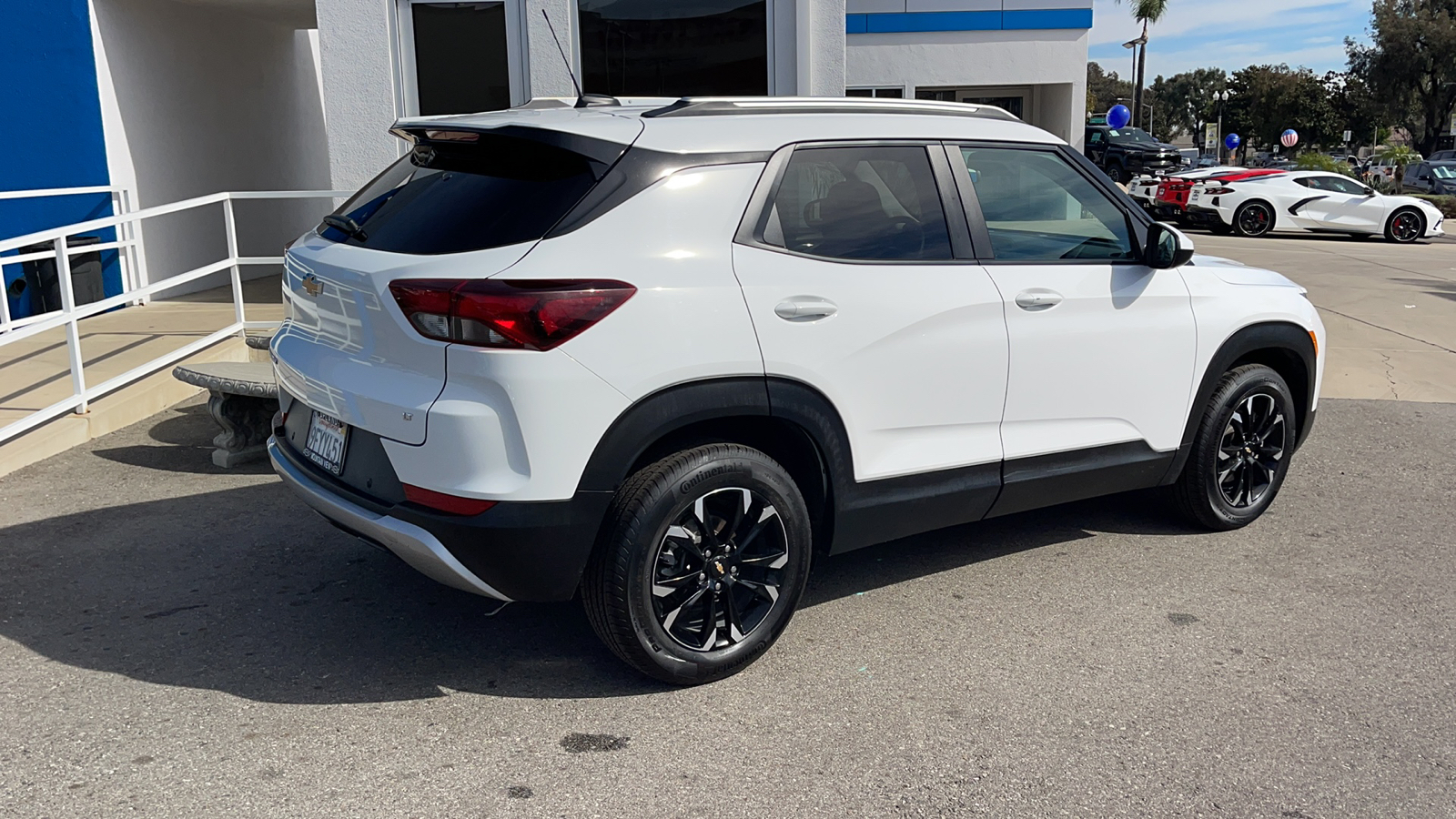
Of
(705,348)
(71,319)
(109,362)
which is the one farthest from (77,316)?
(705,348)

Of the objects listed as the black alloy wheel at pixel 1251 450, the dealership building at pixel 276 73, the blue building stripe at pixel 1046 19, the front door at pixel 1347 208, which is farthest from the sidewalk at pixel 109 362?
the front door at pixel 1347 208

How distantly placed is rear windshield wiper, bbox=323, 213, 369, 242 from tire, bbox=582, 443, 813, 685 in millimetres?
1188

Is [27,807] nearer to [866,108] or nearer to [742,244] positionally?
[742,244]

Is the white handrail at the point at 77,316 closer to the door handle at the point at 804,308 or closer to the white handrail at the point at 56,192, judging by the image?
the white handrail at the point at 56,192

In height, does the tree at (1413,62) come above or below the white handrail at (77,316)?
above

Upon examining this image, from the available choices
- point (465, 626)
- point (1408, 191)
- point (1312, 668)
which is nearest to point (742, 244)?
point (465, 626)

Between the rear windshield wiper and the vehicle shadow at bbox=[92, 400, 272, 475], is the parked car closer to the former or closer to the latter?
the vehicle shadow at bbox=[92, 400, 272, 475]

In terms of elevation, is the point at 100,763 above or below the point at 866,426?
below

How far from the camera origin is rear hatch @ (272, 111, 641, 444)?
3.35 meters

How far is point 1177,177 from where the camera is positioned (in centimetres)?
2495

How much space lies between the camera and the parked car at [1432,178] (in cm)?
3825

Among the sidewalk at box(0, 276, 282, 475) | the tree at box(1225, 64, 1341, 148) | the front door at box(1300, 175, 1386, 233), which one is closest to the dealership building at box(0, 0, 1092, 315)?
the sidewalk at box(0, 276, 282, 475)

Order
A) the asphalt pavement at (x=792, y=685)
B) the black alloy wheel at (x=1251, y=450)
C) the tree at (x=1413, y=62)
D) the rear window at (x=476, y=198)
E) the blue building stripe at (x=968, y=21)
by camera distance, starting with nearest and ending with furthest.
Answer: the asphalt pavement at (x=792, y=685) → the rear window at (x=476, y=198) → the black alloy wheel at (x=1251, y=450) → the blue building stripe at (x=968, y=21) → the tree at (x=1413, y=62)

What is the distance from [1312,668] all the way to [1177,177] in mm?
23092
